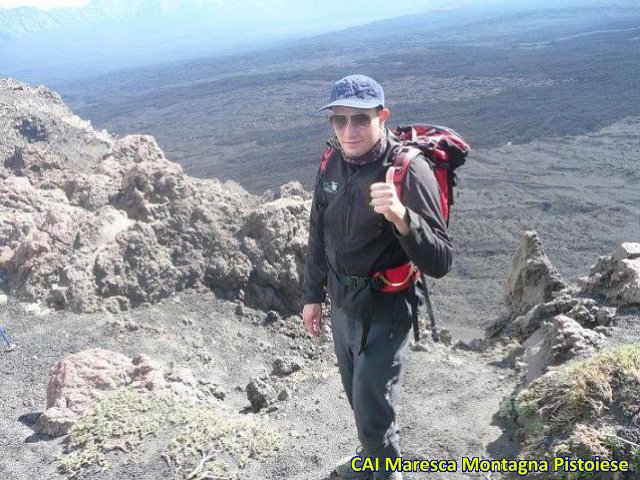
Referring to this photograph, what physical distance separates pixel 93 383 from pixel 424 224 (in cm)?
311

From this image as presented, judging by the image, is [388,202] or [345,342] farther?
[345,342]

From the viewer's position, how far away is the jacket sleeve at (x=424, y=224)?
7.06ft

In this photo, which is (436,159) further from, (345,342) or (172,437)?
(172,437)

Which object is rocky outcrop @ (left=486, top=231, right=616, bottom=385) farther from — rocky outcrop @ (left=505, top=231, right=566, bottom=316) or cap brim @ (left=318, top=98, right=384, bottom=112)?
cap brim @ (left=318, top=98, right=384, bottom=112)

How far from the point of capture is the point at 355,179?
8.05 feet

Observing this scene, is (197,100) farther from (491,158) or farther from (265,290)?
(265,290)

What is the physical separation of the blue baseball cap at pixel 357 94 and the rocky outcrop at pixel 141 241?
4439 mm

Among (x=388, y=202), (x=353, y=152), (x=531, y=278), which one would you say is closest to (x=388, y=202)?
(x=388, y=202)

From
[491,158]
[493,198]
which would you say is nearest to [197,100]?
[491,158]

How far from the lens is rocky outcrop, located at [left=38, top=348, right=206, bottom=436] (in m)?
3.87

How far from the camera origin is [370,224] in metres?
2.40

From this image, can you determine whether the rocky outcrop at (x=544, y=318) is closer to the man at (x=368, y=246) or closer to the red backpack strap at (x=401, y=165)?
the man at (x=368, y=246)

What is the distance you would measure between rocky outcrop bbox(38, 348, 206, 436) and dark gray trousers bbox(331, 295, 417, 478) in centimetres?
190

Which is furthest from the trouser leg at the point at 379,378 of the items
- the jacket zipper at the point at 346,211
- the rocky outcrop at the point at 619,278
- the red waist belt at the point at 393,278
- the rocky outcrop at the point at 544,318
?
the rocky outcrop at the point at 619,278
